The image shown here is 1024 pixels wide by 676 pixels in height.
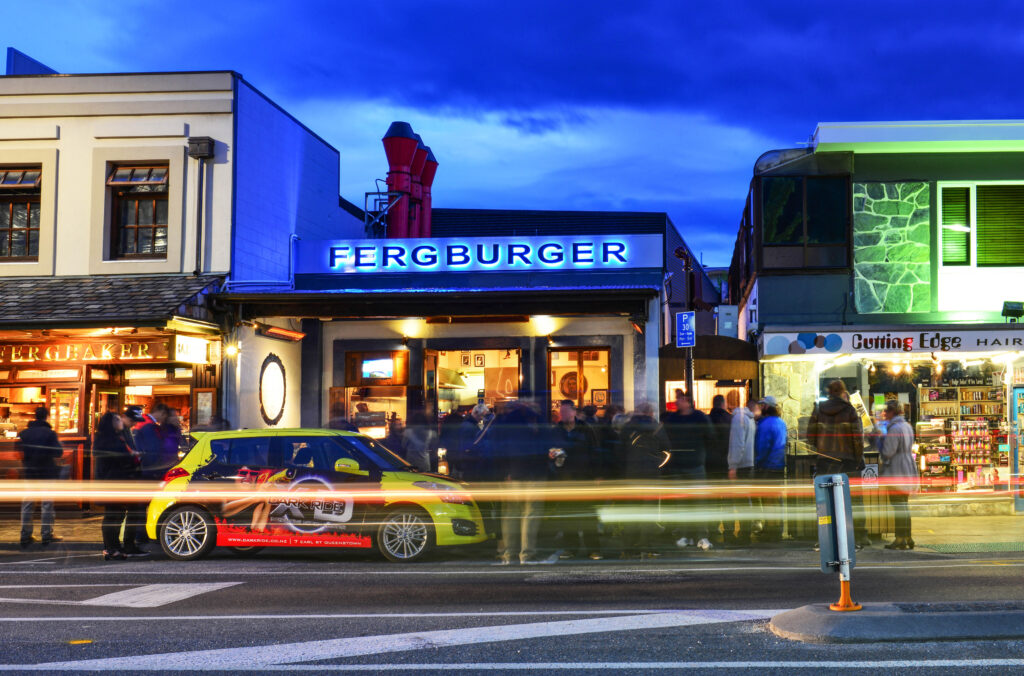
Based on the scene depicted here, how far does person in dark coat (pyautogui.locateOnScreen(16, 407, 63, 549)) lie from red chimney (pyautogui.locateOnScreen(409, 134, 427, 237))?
34.6 ft

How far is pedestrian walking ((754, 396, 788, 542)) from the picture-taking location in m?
12.7

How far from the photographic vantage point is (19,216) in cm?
1798

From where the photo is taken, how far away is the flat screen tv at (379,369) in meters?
18.2

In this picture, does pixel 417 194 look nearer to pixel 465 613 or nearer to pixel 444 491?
pixel 444 491

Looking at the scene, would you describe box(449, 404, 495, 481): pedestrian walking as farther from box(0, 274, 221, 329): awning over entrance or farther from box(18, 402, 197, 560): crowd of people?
box(0, 274, 221, 329): awning over entrance

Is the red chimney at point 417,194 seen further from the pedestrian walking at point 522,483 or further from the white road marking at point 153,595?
the white road marking at point 153,595

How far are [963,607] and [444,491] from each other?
18.9 ft

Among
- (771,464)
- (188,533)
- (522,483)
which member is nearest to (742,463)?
(771,464)

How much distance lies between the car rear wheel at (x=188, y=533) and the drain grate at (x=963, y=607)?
25.4 ft

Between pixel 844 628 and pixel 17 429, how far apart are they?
15077 mm

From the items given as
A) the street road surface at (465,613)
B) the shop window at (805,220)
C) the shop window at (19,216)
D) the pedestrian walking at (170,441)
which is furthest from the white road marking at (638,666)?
the shop window at (19,216)

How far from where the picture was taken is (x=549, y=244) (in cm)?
1777

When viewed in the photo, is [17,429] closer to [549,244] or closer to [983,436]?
[549,244]

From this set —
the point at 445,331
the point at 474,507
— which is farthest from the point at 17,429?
the point at 474,507
